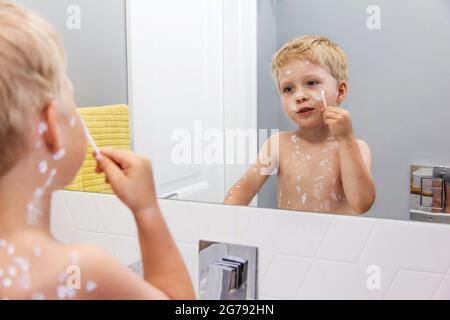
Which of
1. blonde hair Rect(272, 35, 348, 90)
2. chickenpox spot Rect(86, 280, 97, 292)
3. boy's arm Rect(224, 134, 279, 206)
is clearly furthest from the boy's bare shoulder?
blonde hair Rect(272, 35, 348, 90)

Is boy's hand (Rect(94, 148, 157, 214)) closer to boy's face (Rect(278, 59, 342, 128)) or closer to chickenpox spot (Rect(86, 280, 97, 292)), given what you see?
chickenpox spot (Rect(86, 280, 97, 292))

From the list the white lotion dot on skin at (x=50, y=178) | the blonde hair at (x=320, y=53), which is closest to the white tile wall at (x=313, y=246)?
the blonde hair at (x=320, y=53)

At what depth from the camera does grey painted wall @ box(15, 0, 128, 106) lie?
1029 millimetres

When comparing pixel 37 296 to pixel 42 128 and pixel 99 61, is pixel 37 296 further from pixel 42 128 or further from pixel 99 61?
pixel 99 61

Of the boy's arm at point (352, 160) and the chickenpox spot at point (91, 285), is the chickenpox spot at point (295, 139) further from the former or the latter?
the chickenpox spot at point (91, 285)

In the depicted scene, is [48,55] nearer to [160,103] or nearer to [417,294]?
[160,103]

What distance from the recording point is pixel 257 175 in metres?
0.94

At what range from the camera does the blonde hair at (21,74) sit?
626 mm

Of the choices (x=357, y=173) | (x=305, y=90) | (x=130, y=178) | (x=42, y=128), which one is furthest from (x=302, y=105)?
(x=42, y=128)

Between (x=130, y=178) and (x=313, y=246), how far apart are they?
1.12 feet

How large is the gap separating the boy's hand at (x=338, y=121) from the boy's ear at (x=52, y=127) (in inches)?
16.0

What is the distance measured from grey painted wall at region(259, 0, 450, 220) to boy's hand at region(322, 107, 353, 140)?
0.04ft

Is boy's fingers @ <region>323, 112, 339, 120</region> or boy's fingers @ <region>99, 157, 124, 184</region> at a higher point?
boy's fingers @ <region>323, 112, 339, 120</region>
